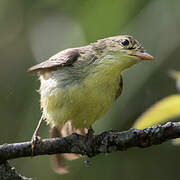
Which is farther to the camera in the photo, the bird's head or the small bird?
the bird's head

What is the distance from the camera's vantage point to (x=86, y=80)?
4.27 m

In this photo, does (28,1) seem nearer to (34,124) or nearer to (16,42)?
(16,42)

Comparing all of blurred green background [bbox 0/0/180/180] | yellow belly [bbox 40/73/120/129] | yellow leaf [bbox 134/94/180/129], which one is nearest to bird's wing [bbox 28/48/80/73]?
yellow belly [bbox 40/73/120/129]

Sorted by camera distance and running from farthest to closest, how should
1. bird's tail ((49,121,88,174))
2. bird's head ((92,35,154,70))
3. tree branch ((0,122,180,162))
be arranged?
bird's tail ((49,121,88,174)), bird's head ((92,35,154,70)), tree branch ((0,122,180,162))

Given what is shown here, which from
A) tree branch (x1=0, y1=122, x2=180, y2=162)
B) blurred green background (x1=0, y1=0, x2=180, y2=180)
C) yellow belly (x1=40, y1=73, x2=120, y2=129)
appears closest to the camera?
tree branch (x1=0, y1=122, x2=180, y2=162)

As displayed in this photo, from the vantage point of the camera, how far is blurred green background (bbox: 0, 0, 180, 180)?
5242 mm

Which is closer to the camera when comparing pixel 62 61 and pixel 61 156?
pixel 62 61

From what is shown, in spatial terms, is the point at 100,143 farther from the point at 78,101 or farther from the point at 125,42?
the point at 125,42

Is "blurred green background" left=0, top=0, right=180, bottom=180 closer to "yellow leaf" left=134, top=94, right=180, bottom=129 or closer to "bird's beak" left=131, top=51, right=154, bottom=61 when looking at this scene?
"bird's beak" left=131, top=51, right=154, bottom=61

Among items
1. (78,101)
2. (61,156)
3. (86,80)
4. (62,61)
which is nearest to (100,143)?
(78,101)

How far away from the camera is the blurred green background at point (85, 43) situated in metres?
5.24

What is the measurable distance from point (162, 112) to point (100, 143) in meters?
0.52

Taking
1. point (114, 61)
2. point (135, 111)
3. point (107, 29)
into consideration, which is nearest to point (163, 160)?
point (135, 111)

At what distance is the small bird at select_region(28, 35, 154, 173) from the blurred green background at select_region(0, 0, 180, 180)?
0.61 meters
